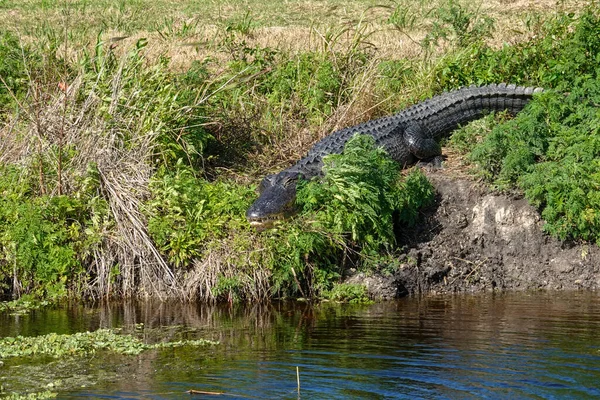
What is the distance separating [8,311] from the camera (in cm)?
838

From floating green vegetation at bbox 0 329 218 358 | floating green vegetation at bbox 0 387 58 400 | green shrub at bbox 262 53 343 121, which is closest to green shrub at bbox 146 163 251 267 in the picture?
floating green vegetation at bbox 0 329 218 358

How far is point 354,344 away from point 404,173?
4133mm

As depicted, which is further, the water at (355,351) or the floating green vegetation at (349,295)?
the floating green vegetation at (349,295)

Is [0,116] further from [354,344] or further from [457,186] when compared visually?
[354,344]

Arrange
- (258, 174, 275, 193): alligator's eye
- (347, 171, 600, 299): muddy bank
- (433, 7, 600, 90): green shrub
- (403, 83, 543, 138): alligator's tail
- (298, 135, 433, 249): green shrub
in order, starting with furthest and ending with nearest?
(403, 83, 543, 138): alligator's tail, (433, 7, 600, 90): green shrub, (258, 174, 275, 193): alligator's eye, (347, 171, 600, 299): muddy bank, (298, 135, 433, 249): green shrub

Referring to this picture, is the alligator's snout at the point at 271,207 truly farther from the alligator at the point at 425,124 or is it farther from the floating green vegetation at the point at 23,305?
the floating green vegetation at the point at 23,305

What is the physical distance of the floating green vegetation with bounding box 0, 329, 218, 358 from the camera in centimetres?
680

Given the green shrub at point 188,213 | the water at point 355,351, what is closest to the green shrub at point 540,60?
the water at point 355,351

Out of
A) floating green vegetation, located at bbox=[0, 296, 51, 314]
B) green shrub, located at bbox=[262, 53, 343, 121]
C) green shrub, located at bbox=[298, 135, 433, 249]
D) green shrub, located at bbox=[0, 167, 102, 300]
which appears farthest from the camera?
green shrub, located at bbox=[262, 53, 343, 121]

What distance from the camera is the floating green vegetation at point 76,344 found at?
6.80 metres

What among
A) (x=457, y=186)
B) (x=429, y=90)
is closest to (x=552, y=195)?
(x=457, y=186)

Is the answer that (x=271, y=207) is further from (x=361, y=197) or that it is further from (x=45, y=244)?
(x=45, y=244)

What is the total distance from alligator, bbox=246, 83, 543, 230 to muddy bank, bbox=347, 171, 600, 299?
1142 mm

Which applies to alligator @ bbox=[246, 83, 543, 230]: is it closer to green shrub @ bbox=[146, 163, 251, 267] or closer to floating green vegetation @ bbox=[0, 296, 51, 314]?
green shrub @ bbox=[146, 163, 251, 267]
